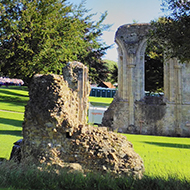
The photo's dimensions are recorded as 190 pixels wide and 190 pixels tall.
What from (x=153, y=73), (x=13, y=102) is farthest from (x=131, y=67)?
(x=13, y=102)

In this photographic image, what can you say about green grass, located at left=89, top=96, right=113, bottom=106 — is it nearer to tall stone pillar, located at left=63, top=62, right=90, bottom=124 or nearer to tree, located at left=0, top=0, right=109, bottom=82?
tree, located at left=0, top=0, right=109, bottom=82

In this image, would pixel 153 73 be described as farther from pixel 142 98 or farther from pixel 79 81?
pixel 79 81

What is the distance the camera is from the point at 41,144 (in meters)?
5.88

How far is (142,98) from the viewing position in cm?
1814

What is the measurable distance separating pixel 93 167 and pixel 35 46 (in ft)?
53.8

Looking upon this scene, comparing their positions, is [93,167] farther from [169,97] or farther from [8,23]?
[8,23]

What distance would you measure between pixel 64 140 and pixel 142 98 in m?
12.8

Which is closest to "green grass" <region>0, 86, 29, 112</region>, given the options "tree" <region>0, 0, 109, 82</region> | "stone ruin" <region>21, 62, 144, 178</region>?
"tree" <region>0, 0, 109, 82</region>

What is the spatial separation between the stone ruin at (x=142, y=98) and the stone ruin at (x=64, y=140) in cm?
1174

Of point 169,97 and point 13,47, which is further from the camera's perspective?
point 13,47

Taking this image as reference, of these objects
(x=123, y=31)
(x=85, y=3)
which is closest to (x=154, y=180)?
(x=123, y=31)

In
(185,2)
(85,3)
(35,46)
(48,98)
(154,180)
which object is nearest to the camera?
(154,180)

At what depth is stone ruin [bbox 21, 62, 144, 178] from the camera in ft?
18.5

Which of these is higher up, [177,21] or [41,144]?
[177,21]
